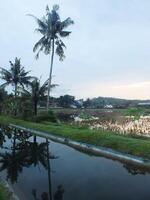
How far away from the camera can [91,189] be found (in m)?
9.95

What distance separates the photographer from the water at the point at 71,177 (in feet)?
31.0

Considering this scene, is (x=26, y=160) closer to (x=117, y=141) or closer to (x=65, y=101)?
(x=117, y=141)

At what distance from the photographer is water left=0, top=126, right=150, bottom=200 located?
944cm

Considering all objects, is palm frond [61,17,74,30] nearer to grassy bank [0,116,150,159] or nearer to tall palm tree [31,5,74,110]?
tall palm tree [31,5,74,110]

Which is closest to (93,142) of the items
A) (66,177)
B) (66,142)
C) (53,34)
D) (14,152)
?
(66,142)

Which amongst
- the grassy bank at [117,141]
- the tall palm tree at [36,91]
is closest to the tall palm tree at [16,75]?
the tall palm tree at [36,91]

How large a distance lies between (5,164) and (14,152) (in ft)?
10.7

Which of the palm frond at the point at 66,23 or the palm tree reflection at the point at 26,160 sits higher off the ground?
the palm frond at the point at 66,23

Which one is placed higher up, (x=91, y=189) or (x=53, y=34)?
(x=53, y=34)

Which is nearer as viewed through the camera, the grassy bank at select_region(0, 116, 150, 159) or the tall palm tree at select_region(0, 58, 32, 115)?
the grassy bank at select_region(0, 116, 150, 159)

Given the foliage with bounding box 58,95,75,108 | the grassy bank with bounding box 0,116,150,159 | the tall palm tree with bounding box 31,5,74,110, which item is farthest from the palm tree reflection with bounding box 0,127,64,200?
the foliage with bounding box 58,95,75,108

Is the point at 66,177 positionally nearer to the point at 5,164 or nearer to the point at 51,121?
the point at 5,164

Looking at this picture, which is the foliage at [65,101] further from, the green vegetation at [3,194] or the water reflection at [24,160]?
the green vegetation at [3,194]

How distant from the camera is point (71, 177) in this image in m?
11.5
